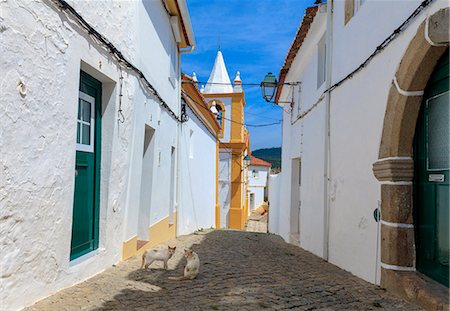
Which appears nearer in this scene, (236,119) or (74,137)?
(74,137)

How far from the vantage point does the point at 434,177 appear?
3383mm

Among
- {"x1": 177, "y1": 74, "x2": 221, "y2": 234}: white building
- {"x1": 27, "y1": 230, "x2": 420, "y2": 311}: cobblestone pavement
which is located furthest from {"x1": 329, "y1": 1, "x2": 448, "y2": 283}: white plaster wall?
{"x1": 177, "y1": 74, "x2": 221, "y2": 234}: white building

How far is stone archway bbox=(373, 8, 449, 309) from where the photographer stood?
11.0 feet

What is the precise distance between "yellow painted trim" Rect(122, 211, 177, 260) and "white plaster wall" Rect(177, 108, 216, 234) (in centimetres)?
86

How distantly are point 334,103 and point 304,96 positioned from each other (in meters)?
2.95

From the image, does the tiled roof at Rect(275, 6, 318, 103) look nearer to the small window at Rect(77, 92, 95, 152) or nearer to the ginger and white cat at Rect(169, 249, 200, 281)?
the small window at Rect(77, 92, 95, 152)

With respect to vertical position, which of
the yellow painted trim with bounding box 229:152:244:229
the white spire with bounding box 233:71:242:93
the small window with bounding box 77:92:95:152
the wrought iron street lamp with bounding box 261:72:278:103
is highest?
the white spire with bounding box 233:71:242:93

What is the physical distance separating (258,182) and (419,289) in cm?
3462

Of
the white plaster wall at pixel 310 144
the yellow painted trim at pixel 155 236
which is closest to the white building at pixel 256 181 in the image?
the white plaster wall at pixel 310 144

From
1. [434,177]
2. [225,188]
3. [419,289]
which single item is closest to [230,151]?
[225,188]

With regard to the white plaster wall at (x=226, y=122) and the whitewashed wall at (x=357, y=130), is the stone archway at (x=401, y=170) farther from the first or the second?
the white plaster wall at (x=226, y=122)

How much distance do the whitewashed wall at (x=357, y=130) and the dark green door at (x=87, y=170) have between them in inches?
119

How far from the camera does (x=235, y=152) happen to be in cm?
2320

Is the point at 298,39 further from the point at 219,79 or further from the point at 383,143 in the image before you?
the point at 219,79
